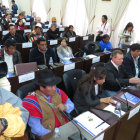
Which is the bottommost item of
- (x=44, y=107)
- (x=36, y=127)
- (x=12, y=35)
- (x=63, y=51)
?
(x=36, y=127)

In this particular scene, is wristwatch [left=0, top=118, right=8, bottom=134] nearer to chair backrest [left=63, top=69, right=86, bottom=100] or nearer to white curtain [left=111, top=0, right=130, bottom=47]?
chair backrest [left=63, top=69, right=86, bottom=100]

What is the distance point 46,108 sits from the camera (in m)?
1.58

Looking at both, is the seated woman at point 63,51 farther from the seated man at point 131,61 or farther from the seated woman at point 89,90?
the seated woman at point 89,90

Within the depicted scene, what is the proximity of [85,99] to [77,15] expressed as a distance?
671cm

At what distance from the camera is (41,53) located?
3.37 metres

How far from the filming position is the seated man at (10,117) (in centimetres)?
97

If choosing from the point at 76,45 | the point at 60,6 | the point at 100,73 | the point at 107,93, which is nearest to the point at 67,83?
the point at 100,73

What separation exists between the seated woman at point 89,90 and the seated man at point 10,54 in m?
1.58

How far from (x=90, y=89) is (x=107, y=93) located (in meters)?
0.67

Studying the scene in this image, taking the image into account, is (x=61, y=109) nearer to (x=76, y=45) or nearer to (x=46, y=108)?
(x=46, y=108)

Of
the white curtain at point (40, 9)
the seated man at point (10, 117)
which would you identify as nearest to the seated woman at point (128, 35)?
the seated man at point (10, 117)

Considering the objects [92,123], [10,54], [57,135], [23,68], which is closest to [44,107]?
[57,135]

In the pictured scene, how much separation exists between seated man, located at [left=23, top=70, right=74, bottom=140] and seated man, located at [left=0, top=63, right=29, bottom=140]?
0.29 metres

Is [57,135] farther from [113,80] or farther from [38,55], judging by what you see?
[38,55]
